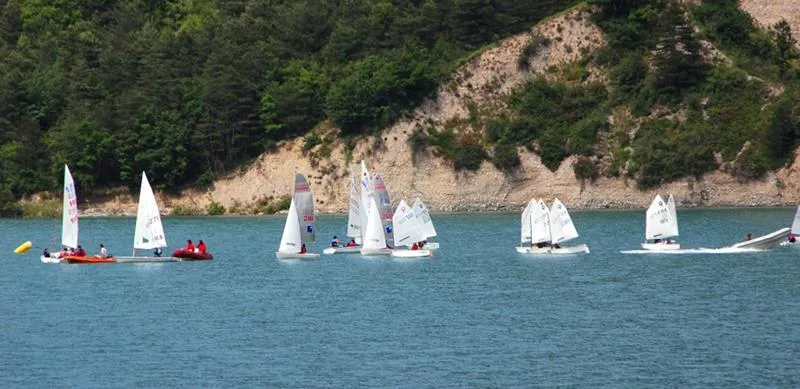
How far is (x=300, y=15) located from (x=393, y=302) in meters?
85.1

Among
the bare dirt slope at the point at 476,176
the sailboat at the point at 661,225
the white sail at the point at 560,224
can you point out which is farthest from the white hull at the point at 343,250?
the bare dirt slope at the point at 476,176

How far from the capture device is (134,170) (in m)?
144

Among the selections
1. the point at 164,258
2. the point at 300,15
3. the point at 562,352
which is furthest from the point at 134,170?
the point at 562,352

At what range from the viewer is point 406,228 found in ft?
296

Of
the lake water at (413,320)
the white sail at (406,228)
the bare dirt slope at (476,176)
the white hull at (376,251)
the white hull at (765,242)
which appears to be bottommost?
the lake water at (413,320)

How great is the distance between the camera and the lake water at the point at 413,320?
50094 mm

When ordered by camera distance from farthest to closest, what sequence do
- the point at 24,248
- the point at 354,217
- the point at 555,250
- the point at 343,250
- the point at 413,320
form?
the point at 24,248
the point at 354,217
the point at 343,250
the point at 555,250
the point at 413,320

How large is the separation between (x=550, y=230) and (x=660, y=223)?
6.39 meters

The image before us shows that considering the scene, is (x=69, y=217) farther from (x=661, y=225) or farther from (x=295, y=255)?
(x=661, y=225)

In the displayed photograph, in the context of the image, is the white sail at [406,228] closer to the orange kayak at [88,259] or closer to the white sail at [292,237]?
the white sail at [292,237]

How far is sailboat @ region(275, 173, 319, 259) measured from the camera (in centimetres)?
8931

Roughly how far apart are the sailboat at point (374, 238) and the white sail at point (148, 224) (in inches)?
457

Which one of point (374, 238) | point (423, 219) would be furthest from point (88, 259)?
point (423, 219)

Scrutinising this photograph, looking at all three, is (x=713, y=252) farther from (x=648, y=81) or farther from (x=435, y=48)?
(x=435, y=48)
